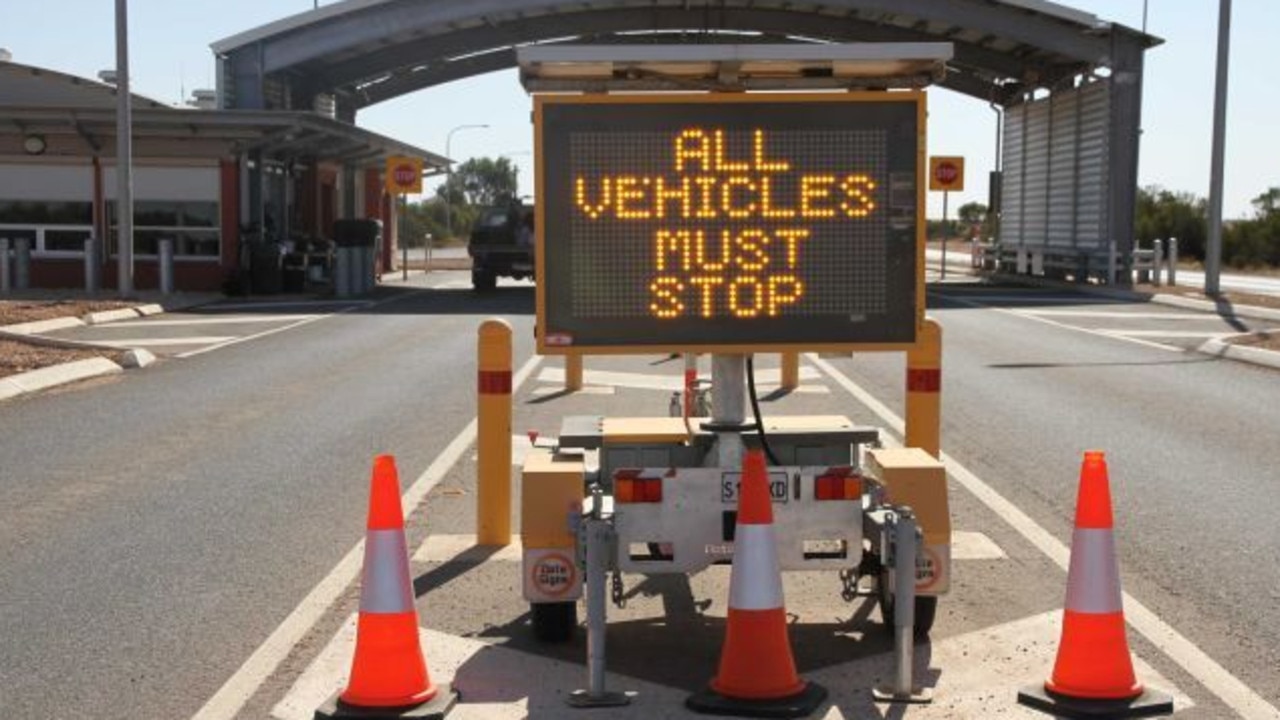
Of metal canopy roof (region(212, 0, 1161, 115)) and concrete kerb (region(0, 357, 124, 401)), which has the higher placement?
metal canopy roof (region(212, 0, 1161, 115))

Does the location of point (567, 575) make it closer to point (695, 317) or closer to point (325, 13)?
point (695, 317)

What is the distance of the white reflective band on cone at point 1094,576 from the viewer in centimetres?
583

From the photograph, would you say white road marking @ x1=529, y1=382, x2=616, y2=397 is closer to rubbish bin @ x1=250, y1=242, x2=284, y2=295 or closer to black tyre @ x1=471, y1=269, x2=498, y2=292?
rubbish bin @ x1=250, y1=242, x2=284, y2=295

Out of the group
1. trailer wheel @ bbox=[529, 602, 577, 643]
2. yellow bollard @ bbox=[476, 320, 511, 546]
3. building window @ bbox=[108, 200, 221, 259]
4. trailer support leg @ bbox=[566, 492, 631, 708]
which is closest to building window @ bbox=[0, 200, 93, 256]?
building window @ bbox=[108, 200, 221, 259]

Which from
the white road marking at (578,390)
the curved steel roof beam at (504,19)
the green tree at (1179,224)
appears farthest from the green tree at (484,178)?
the white road marking at (578,390)

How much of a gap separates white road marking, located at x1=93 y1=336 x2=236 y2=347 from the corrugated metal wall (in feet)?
74.1

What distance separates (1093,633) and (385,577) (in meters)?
2.38

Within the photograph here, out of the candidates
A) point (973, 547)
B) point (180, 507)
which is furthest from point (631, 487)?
point (180, 507)

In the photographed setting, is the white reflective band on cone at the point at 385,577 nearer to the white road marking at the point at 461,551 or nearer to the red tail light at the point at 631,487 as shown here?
the red tail light at the point at 631,487

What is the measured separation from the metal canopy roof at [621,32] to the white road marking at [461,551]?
30409 millimetres

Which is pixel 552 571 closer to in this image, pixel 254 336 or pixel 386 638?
pixel 386 638

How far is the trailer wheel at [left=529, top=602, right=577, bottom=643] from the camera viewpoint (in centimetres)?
670

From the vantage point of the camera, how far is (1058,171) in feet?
143

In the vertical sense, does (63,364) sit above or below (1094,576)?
below
